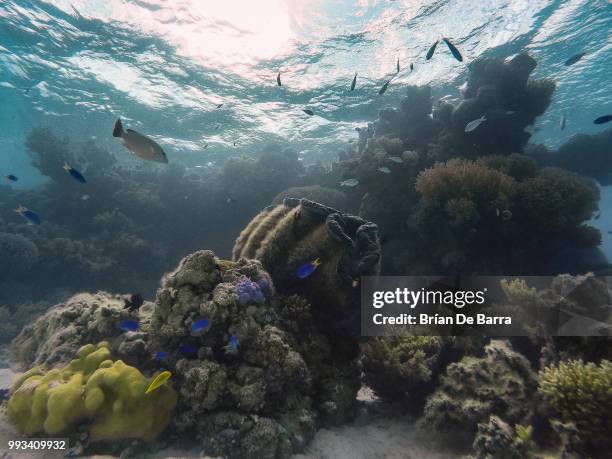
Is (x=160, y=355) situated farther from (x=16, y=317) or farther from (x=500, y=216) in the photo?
(x=16, y=317)

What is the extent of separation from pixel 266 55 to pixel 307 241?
1436cm

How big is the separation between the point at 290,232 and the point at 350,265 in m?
1.23

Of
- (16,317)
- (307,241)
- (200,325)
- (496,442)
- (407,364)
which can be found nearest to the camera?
(496,442)

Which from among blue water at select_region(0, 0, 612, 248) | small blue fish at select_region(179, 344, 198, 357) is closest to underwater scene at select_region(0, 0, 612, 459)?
small blue fish at select_region(179, 344, 198, 357)

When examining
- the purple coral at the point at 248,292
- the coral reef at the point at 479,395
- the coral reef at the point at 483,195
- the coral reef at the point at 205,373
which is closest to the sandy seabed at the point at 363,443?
the coral reef at the point at 205,373

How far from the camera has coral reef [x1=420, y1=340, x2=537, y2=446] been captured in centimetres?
396

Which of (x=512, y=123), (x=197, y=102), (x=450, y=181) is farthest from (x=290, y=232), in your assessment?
(x=197, y=102)

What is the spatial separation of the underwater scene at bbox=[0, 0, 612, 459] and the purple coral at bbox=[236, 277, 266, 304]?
0.14 feet

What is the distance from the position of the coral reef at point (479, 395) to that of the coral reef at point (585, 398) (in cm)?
41

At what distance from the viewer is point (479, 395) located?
4.11m

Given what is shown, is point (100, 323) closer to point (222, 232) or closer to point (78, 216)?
point (222, 232)

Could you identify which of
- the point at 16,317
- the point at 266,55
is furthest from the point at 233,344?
the point at 266,55

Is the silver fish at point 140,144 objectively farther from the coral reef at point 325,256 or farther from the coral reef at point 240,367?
the coral reef at point 325,256

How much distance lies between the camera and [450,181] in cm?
809
